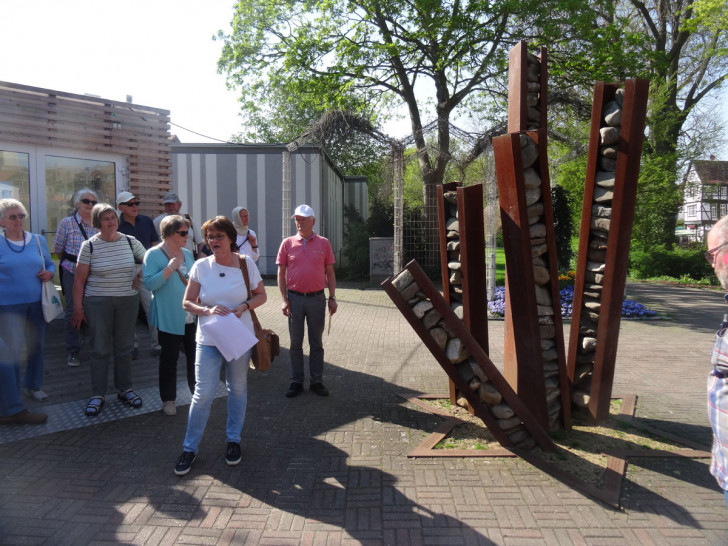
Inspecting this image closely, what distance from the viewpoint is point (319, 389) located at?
17.7 feet

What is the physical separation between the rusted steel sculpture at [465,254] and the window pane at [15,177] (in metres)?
6.27

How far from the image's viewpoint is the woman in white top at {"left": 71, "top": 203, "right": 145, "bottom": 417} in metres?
4.69

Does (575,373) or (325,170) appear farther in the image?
(325,170)

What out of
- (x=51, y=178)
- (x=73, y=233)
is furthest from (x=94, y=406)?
(x=51, y=178)

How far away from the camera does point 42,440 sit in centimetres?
419

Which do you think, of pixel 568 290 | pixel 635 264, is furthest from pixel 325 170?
pixel 635 264

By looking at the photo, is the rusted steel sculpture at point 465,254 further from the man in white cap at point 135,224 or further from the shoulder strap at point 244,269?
the man in white cap at point 135,224

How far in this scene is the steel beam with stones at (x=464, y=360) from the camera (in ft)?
12.2

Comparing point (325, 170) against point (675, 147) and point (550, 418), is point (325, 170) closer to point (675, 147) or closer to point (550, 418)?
point (675, 147)

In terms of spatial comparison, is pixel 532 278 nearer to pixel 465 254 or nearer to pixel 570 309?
pixel 465 254

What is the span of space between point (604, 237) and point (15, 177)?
301 inches

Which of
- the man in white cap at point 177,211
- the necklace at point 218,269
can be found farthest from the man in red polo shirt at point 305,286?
the man in white cap at point 177,211

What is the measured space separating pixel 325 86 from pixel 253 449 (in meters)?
14.1

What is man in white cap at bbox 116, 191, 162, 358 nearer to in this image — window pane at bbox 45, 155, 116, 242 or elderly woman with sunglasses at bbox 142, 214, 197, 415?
elderly woman with sunglasses at bbox 142, 214, 197, 415
